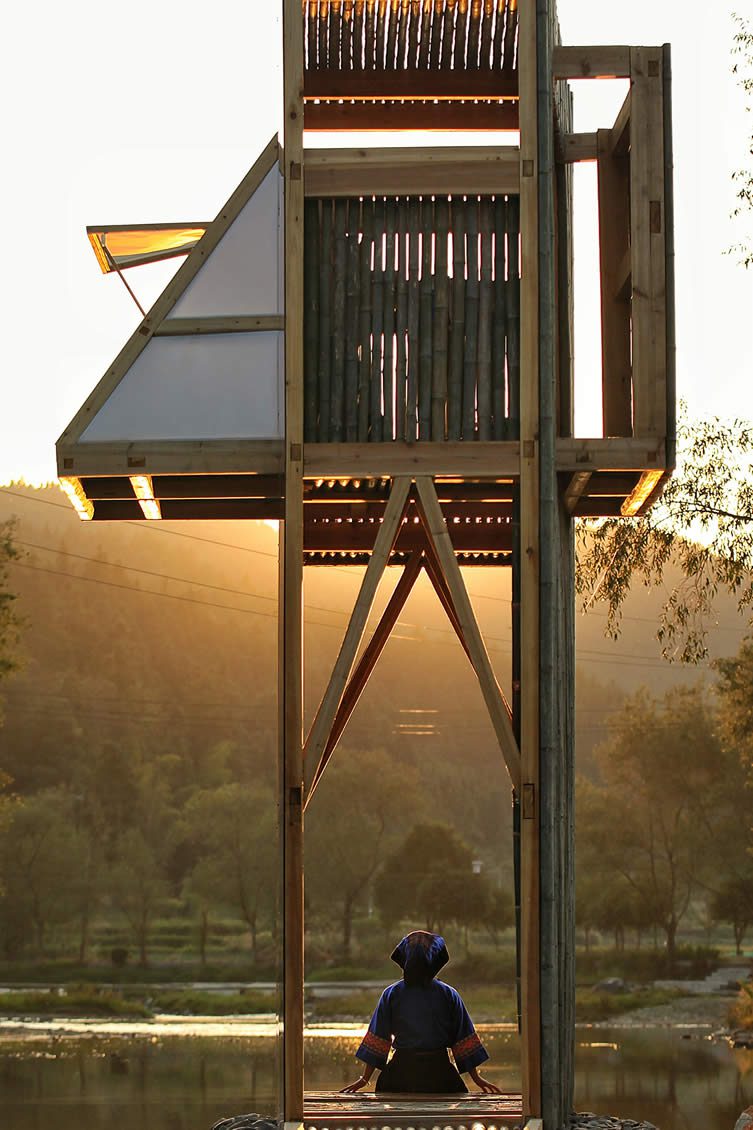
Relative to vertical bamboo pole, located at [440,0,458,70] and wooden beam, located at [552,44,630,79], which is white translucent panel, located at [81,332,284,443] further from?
wooden beam, located at [552,44,630,79]

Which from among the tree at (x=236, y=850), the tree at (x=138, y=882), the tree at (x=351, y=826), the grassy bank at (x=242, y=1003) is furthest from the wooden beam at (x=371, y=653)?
the tree at (x=138, y=882)

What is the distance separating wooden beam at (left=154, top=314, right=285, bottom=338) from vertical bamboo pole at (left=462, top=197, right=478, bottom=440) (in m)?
0.83

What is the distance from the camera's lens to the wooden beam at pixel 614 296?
317 inches

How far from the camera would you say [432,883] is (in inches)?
1930

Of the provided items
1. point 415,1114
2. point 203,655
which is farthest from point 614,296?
point 203,655

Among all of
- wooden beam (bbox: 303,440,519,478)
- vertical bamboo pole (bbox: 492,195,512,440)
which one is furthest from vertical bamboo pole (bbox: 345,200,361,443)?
vertical bamboo pole (bbox: 492,195,512,440)

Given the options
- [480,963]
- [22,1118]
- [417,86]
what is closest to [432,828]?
[480,963]

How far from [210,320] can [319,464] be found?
0.87m

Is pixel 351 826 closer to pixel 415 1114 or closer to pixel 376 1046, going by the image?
pixel 376 1046

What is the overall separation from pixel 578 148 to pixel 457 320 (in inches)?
44.8

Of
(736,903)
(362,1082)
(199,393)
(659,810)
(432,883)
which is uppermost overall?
(199,393)

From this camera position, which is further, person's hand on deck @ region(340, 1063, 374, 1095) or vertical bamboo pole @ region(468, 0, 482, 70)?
person's hand on deck @ region(340, 1063, 374, 1095)

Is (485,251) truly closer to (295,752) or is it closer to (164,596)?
(295,752)

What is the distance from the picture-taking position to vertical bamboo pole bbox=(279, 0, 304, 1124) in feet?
23.5
